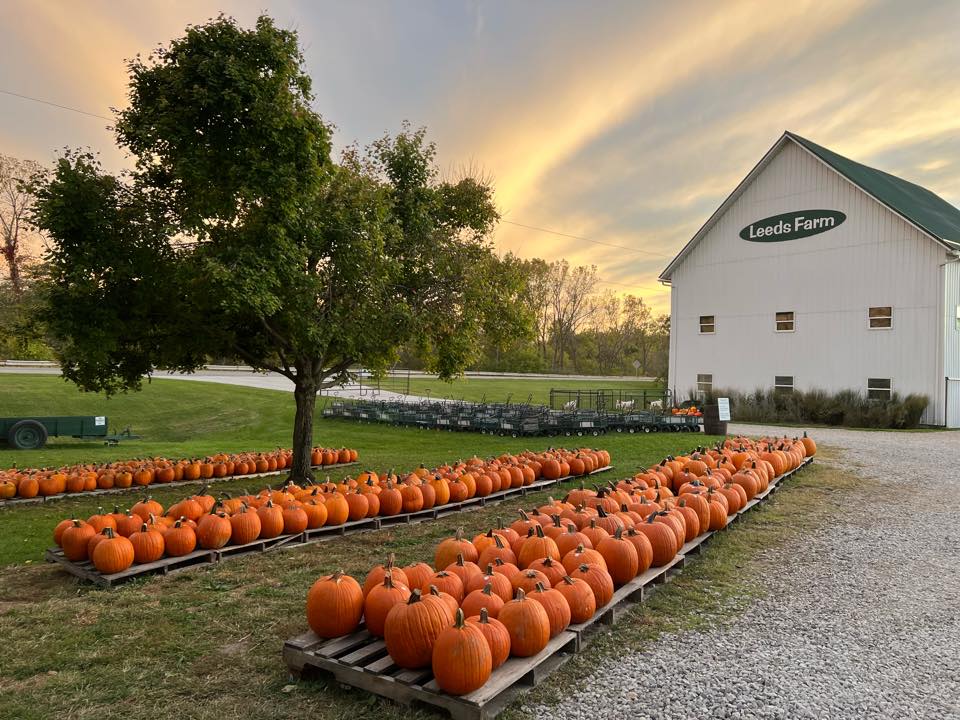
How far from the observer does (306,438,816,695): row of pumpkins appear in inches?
153

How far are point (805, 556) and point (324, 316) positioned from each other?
696 cm

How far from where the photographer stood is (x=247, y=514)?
688 centimetres

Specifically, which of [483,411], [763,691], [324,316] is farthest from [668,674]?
[483,411]

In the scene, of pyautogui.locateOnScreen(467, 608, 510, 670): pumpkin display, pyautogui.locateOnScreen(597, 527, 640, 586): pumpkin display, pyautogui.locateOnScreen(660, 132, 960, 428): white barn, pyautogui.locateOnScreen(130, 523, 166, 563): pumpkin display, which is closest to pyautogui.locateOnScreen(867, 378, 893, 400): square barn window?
pyautogui.locateOnScreen(660, 132, 960, 428): white barn

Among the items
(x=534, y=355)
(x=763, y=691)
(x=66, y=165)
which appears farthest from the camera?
(x=534, y=355)

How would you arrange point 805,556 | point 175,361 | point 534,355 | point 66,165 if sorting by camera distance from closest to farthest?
1. point 805,556
2. point 66,165
3. point 175,361
4. point 534,355

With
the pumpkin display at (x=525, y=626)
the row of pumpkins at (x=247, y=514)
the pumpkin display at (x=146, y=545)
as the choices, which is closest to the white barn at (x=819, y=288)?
the row of pumpkins at (x=247, y=514)

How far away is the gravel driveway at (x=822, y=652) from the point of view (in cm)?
382

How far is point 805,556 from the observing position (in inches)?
277

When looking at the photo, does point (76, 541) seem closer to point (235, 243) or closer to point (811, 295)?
point (235, 243)

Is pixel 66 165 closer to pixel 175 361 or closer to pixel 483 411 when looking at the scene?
pixel 175 361

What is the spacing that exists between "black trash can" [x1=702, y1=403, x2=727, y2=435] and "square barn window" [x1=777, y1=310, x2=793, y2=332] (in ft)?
34.5

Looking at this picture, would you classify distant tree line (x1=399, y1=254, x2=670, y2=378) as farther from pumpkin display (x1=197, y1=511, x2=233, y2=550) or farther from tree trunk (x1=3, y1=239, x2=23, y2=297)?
pumpkin display (x1=197, y1=511, x2=233, y2=550)

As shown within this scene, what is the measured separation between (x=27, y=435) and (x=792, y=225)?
95.5 feet
